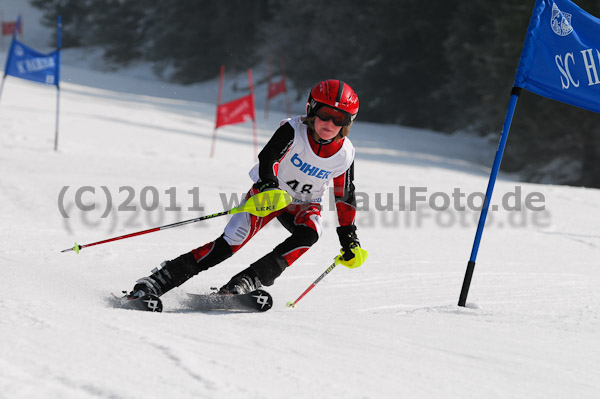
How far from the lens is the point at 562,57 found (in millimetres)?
3941

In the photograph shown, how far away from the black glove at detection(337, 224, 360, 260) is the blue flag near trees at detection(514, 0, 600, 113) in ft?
4.49

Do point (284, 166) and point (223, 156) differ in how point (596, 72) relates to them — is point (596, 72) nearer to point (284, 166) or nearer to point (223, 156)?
point (284, 166)

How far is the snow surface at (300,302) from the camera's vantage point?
7.55ft

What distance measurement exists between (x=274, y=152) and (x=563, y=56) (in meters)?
1.83

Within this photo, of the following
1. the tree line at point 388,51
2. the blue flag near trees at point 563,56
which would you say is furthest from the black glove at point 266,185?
the tree line at point 388,51

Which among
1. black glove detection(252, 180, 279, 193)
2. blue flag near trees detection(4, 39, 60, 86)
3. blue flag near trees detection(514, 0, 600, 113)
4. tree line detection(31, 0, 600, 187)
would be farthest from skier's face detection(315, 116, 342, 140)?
tree line detection(31, 0, 600, 187)

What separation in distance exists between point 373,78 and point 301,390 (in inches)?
1004

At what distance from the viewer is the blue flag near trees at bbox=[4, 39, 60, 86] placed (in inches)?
437

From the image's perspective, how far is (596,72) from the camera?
390cm

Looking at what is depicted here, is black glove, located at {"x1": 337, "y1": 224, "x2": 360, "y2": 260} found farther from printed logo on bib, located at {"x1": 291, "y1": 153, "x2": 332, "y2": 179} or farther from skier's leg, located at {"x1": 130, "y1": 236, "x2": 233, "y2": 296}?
skier's leg, located at {"x1": 130, "y1": 236, "x2": 233, "y2": 296}

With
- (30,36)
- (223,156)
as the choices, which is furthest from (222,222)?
(30,36)

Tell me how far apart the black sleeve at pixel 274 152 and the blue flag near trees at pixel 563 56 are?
1.44 meters

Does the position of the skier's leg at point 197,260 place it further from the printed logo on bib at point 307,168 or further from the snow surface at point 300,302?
the printed logo on bib at point 307,168

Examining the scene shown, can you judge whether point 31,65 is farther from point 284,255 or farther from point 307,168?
point 284,255
